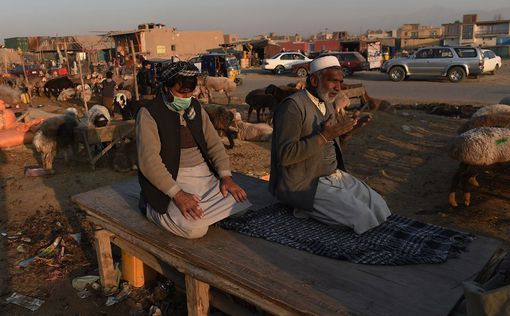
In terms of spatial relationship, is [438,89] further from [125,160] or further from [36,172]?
[36,172]

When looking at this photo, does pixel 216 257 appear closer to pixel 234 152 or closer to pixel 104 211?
pixel 104 211

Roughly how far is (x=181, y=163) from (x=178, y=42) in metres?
38.1

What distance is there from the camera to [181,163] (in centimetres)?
329

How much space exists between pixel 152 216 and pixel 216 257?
2.63 ft

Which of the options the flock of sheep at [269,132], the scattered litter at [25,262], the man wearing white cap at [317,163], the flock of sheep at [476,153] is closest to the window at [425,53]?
the flock of sheep at [269,132]

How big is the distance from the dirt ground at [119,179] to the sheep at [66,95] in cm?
966

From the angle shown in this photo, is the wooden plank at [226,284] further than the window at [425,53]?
No

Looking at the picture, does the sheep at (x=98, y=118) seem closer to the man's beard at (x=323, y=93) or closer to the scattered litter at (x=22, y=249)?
the scattered litter at (x=22, y=249)

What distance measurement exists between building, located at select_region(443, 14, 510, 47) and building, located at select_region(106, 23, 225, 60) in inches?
942

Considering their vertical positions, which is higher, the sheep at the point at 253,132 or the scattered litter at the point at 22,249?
the sheep at the point at 253,132

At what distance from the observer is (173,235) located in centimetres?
311

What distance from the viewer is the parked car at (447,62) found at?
1981 cm

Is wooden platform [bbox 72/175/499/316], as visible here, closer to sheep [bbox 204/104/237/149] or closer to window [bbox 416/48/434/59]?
sheep [bbox 204/104/237/149]

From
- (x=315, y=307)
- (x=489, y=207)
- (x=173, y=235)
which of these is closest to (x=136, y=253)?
(x=173, y=235)
